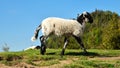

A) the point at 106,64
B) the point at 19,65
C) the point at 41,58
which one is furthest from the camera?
the point at 41,58

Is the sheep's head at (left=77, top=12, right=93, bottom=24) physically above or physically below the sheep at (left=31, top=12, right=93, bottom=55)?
above

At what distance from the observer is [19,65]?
1585cm

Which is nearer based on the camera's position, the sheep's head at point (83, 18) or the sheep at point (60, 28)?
the sheep at point (60, 28)

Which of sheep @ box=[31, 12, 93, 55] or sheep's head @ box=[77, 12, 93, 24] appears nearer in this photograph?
sheep @ box=[31, 12, 93, 55]

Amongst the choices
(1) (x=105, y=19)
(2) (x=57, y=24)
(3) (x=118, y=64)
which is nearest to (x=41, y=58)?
(2) (x=57, y=24)

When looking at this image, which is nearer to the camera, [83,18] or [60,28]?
[60,28]

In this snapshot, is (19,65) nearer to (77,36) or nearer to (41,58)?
(41,58)

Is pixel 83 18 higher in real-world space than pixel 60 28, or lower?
higher

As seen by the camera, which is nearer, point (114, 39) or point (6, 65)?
point (6, 65)

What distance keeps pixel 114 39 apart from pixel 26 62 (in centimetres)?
3694

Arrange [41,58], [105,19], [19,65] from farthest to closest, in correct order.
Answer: [105,19] < [41,58] < [19,65]

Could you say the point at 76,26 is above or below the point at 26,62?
above

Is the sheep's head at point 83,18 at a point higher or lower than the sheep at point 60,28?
higher

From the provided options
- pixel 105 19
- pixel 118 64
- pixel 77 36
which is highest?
Result: pixel 105 19
